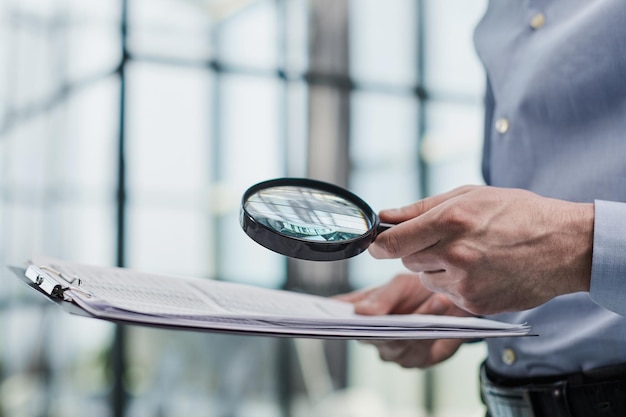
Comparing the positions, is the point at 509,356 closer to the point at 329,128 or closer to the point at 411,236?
the point at 411,236

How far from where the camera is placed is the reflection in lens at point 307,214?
68 cm

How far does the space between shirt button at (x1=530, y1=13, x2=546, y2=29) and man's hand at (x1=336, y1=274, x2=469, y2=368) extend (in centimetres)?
36

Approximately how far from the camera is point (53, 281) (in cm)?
63

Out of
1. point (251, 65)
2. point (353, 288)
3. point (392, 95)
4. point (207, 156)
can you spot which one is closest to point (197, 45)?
point (251, 65)

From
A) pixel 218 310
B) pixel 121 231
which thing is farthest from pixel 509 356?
pixel 121 231

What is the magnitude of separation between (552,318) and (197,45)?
13.3ft

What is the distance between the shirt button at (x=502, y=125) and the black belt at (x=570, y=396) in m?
0.31

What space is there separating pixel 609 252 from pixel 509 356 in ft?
0.90

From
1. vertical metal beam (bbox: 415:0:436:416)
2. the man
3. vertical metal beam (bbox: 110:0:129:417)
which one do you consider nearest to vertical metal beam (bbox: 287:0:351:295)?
vertical metal beam (bbox: 415:0:436:416)

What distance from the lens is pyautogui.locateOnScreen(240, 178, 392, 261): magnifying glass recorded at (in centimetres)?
66

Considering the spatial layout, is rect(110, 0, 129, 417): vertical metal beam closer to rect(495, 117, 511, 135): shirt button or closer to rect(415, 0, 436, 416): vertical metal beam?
rect(415, 0, 436, 416): vertical metal beam

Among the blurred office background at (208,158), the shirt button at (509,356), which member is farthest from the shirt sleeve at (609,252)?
the blurred office background at (208,158)

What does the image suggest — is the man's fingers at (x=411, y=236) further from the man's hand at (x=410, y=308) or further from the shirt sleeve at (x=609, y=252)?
the man's hand at (x=410, y=308)

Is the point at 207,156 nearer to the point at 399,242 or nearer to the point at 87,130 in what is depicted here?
the point at 87,130
